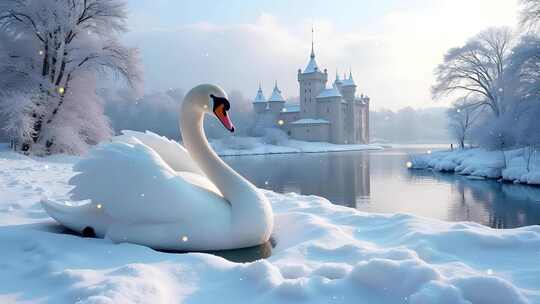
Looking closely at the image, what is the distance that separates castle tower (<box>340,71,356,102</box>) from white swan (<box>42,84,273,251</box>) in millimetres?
76914

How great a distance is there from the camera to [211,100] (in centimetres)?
410

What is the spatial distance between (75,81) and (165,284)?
18359mm

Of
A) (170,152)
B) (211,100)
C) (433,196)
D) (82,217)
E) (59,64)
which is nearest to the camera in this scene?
(82,217)

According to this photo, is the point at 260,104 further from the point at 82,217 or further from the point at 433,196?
the point at 82,217

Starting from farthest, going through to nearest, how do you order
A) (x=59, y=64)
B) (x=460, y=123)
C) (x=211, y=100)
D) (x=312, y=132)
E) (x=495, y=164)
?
(x=312, y=132), (x=460, y=123), (x=495, y=164), (x=59, y=64), (x=211, y=100)

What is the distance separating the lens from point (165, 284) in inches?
105

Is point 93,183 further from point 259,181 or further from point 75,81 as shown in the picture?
point 75,81

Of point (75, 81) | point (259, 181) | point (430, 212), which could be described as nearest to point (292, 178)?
point (259, 181)

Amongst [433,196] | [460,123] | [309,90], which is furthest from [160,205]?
[309,90]

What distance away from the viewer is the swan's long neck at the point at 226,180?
149 inches

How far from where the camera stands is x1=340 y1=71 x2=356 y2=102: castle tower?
257 feet

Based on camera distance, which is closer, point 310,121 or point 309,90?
→ point 310,121

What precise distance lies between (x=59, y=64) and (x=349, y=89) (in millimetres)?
67618

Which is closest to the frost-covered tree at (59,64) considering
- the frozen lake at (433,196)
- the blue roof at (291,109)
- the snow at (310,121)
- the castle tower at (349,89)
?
the frozen lake at (433,196)
